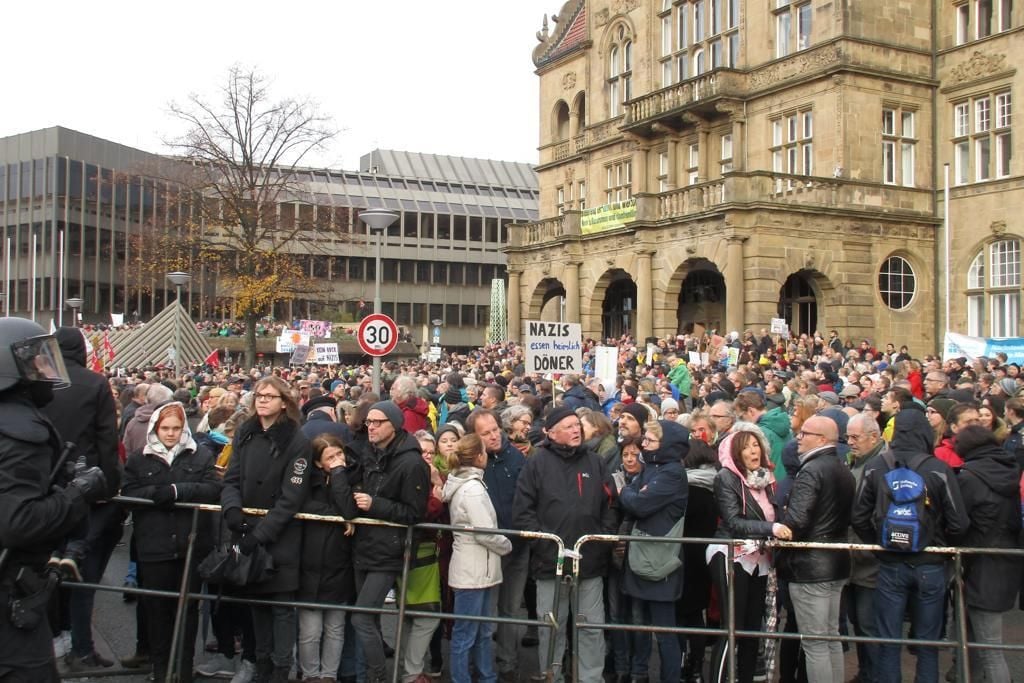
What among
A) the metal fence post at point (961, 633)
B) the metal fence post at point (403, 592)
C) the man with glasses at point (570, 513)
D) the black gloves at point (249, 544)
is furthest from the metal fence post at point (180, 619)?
the metal fence post at point (961, 633)

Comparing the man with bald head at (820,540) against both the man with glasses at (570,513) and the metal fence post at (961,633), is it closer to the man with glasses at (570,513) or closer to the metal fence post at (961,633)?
the metal fence post at (961,633)

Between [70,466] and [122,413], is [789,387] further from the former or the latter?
[70,466]

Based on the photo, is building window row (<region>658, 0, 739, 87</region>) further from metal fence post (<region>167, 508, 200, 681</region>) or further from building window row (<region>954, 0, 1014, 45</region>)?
metal fence post (<region>167, 508, 200, 681</region>)

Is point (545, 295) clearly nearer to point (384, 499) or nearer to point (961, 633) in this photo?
point (384, 499)

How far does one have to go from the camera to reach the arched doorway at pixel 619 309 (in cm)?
3500

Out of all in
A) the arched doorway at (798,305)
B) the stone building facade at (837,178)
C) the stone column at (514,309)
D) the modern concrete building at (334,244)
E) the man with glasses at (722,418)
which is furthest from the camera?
the modern concrete building at (334,244)

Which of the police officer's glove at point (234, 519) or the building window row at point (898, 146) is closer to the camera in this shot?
the police officer's glove at point (234, 519)

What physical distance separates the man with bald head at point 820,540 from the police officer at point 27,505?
170 inches

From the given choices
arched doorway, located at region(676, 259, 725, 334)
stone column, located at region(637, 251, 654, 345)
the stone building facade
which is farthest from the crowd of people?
arched doorway, located at region(676, 259, 725, 334)

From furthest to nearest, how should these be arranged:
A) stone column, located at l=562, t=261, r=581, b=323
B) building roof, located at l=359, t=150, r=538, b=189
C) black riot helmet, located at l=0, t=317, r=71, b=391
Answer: building roof, located at l=359, t=150, r=538, b=189 < stone column, located at l=562, t=261, r=581, b=323 < black riot helmet, located at l=0, t=317, r=71, b=391

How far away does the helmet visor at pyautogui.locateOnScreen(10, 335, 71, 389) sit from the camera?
14.2 ft

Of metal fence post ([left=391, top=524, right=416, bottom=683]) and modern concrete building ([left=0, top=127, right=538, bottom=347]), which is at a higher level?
modern concrete building ([left=0, top=127, right=538, bottom=347])

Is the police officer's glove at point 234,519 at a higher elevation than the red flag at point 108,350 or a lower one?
lower

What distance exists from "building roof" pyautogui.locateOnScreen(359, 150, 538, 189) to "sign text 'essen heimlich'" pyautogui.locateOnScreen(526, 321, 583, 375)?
225 feet
